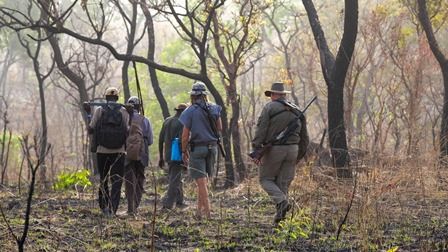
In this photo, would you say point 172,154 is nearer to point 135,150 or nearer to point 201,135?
point 135,150

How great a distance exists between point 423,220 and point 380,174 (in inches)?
31.4

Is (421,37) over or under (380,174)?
over

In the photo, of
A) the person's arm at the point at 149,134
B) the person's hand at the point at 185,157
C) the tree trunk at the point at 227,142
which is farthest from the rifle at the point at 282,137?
the tree trunk at the point at 227,142

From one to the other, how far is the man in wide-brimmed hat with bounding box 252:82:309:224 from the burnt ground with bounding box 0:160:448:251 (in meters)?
0.33

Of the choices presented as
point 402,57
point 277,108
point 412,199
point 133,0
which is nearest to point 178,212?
point 277,108

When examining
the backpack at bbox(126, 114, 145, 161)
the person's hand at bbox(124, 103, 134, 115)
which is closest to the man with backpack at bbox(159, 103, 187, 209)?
the backpack at bbox(126, 114, 145, 161)

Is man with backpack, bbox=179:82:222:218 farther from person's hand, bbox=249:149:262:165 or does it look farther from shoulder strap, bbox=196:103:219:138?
person's hand, bbox=249:149:262:165

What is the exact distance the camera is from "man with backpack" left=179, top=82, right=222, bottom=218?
8.74 meters

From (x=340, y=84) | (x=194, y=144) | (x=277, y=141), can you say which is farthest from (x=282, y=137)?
(x=340, y=84)

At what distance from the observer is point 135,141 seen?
9.19 metres

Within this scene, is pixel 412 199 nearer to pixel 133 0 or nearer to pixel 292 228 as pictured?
pixel 292 228

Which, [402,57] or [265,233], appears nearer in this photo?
[265,233]

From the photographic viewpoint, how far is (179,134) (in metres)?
9.98

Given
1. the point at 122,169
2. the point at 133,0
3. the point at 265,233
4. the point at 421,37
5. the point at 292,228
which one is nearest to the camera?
the point at 292,228
